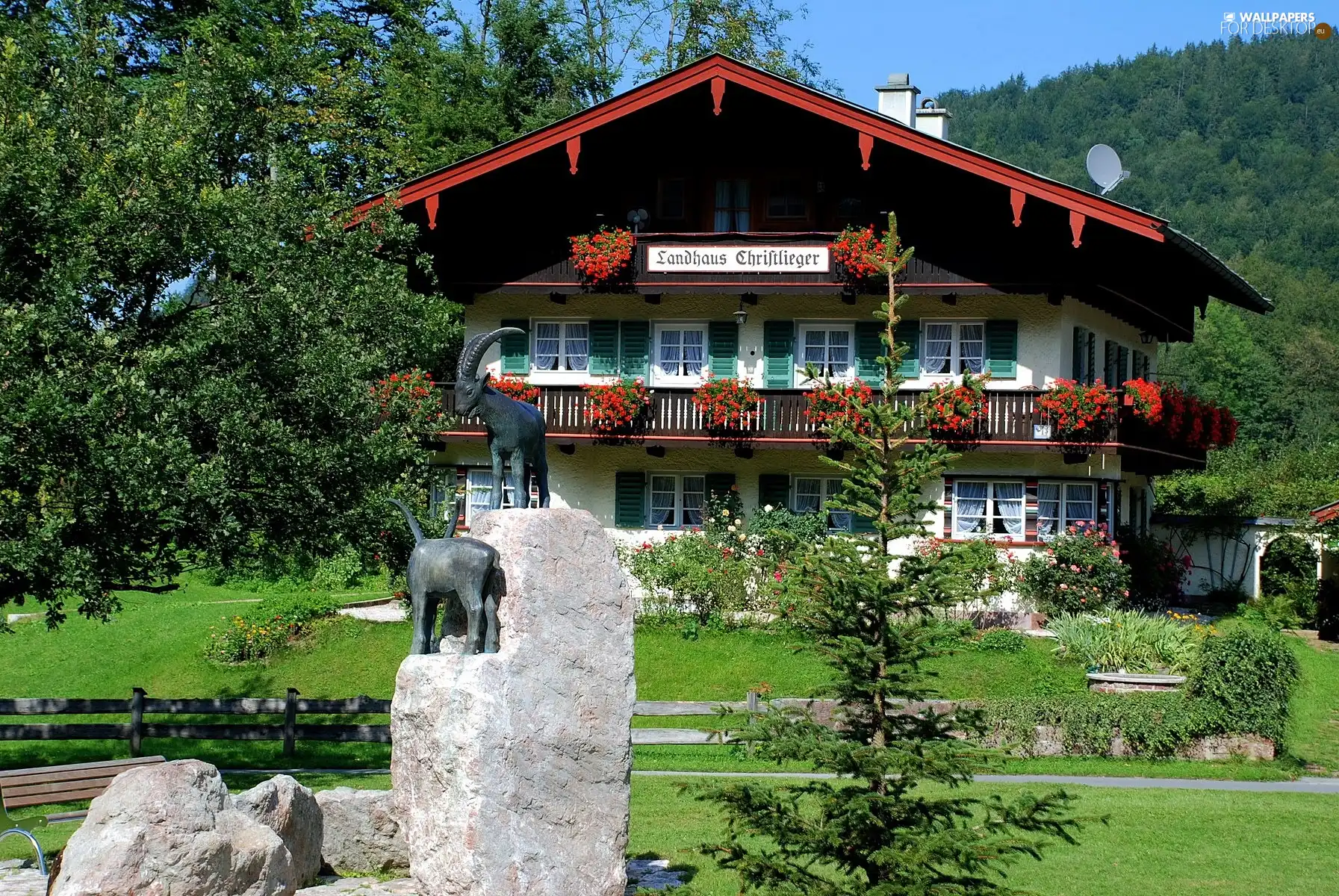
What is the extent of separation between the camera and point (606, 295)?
31625 millimetres

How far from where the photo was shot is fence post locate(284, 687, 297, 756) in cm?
2059

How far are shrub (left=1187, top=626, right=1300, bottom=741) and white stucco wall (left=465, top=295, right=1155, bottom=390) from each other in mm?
10133

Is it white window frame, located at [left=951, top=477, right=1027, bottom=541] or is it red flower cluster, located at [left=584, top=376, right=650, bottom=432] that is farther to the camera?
white window frame, located at [left=951, top=477, right=1027, bottom=541]

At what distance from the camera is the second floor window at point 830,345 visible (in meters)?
31.0

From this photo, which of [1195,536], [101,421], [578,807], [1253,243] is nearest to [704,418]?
[1195,536]

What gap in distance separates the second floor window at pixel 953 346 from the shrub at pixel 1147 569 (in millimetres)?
4653

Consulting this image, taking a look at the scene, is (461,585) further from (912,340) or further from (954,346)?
(912,340)

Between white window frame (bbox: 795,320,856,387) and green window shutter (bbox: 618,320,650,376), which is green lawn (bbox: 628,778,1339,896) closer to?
white window frame (bbox: 795,320,856,387)

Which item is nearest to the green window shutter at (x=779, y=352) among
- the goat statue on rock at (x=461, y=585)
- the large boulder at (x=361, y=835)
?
the large boulder at (x=361, y=835)

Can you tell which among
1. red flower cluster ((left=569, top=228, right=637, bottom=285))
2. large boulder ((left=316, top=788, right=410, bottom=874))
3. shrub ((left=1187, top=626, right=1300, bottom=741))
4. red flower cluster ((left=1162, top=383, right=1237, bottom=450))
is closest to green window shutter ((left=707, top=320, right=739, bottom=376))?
red flower cluster ((left=569, top=228, right=637, bottom=285))

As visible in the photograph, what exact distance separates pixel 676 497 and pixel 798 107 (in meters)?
8.31

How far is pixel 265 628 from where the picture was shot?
1055 inches

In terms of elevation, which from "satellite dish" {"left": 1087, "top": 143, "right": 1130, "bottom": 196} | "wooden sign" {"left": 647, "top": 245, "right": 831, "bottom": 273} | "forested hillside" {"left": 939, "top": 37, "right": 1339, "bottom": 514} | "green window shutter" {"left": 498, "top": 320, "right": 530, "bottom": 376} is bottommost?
"green window shutter" {"left": 498, "top": 320, "right": 530, "bottom": 376}

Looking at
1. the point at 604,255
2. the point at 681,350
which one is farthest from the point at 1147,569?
the point at 604,255
